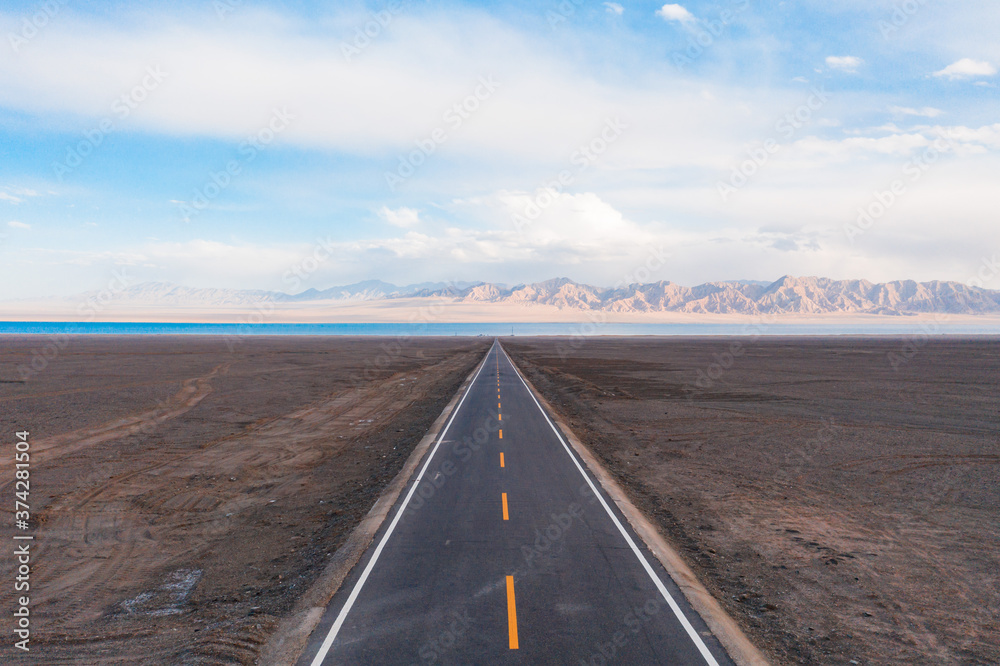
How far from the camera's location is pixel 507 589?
30.3 ft

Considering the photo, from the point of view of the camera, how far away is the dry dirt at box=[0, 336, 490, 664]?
339 inches

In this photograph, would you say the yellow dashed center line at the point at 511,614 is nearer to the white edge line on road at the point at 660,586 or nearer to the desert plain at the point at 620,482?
the white edge line on road at the point at 660,586

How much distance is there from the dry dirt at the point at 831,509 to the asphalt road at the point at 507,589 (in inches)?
59.9

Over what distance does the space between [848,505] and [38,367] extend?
232ft

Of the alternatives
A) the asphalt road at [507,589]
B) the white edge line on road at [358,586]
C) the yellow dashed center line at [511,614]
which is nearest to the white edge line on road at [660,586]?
the asphalt road at [507,589]

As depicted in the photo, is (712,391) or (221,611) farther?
(712,391)

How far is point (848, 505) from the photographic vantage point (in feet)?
48.8

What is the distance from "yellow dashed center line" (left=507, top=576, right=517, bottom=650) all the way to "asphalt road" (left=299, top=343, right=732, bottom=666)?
22 millimetres

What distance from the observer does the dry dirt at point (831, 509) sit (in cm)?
866

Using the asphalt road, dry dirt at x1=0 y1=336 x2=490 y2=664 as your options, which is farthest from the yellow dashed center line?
dry dirt at x1=0 y1=336 x2=490 y2=664

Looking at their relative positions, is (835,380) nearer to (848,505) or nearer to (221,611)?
(848,505)

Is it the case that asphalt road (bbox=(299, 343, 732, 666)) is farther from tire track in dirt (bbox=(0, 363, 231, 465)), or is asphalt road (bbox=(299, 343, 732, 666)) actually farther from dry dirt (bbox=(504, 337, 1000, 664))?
tire track in dirt (bbox=(0, 363, 231, 465))

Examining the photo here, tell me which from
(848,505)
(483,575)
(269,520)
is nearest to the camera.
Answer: (483,575)

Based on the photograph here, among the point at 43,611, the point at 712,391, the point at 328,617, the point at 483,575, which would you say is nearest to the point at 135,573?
the point at 43,611
